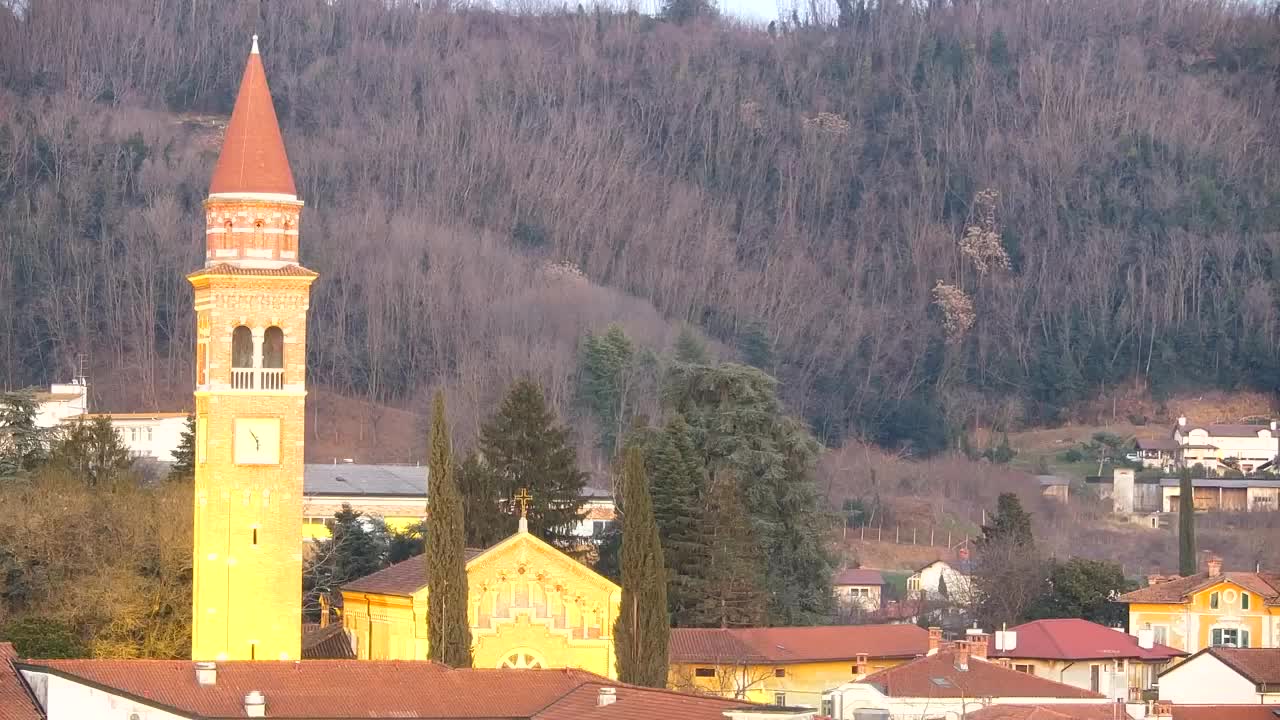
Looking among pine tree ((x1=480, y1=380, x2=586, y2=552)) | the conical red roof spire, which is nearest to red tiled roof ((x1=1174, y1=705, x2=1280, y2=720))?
the conical red roof spire

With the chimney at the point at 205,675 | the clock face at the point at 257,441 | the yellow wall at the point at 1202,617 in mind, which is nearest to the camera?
the chimney at the point at 205,675

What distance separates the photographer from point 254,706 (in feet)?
150

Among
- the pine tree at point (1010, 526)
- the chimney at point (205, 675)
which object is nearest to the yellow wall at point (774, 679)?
the chimney at point (205, 675)

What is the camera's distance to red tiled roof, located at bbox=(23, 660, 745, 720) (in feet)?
151

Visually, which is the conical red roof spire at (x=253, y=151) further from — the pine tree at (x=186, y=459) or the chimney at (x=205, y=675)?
the pine tree at (x=186, y=459)

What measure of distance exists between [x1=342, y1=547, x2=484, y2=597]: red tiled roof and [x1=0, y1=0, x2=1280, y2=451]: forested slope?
63753 millimetres

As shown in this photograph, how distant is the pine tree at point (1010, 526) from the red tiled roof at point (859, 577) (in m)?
4.83

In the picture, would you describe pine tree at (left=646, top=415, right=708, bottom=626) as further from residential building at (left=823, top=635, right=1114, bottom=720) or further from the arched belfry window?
the arched belfry window

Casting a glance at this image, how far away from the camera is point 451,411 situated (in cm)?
11031

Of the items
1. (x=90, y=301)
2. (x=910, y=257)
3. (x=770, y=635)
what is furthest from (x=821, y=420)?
(x=770, y=635)

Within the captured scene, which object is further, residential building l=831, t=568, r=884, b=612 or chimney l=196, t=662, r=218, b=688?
residential building l=831, t=568, r=884, b=612

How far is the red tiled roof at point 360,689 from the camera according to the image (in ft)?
151

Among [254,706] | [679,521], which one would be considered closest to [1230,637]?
[679,521]

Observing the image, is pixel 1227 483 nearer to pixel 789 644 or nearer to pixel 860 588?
pixel 860 588
